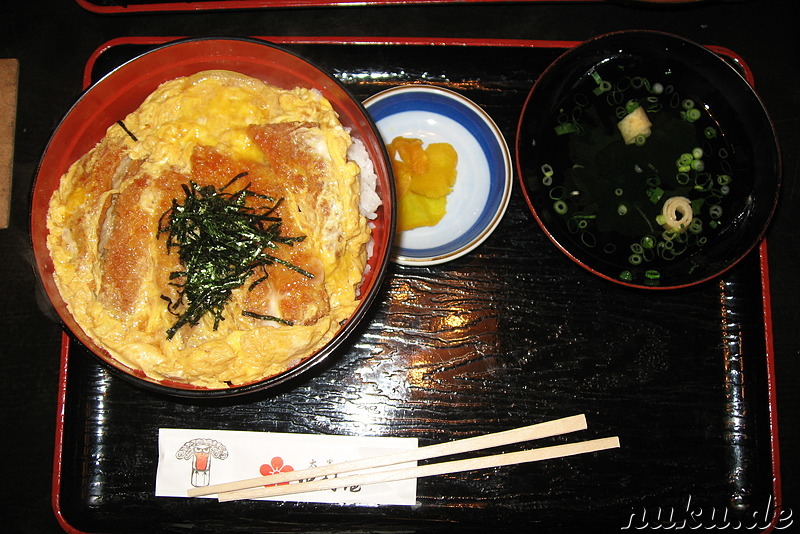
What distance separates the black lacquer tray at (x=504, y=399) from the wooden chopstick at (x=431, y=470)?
0.15 meters

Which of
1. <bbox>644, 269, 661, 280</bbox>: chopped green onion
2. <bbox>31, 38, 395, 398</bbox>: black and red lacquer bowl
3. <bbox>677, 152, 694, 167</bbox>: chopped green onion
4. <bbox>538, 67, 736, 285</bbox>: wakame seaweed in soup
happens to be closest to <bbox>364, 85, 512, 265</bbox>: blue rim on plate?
<bbox>538, 67, 736, 285</bbox>: wakame seaweed in soup

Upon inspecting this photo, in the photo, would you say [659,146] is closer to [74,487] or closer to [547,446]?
[547,446]

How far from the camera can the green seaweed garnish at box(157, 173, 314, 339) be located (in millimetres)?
1970

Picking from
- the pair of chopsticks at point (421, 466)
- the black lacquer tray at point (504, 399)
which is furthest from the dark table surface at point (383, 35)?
the pair of chopsticks at point (421, 466)

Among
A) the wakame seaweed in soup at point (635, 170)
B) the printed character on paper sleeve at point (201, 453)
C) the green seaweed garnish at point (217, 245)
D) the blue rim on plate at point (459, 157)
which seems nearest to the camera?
the green seaweed garnish at point (217, 245)

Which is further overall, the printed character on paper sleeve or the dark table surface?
the dark table surface

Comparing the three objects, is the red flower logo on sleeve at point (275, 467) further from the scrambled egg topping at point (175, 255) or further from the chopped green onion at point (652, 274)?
the chopped green onion at point (652, 274)

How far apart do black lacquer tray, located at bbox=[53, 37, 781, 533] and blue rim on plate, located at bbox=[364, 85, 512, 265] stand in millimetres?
128

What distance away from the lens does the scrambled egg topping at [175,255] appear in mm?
1991

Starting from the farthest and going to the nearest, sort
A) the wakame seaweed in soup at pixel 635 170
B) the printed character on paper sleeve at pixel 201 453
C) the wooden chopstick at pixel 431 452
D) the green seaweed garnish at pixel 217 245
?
the wakame seaweed in soup at pixel 635 170, the printed character on paper sleeve at pixel 201 453, the wooden chopstick at pixel 431 452, the green seaweed garnish at pixel 217 245

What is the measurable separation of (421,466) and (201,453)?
107cm

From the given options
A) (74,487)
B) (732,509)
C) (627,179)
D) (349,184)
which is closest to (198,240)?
(349,184)

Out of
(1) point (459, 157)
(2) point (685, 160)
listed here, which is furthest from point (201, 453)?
(2) point (685, 160)

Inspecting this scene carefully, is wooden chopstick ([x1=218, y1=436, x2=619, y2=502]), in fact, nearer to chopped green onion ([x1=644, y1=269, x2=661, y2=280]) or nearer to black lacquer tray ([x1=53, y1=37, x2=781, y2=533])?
black lacquer tray ([x1=53, y1=37, x2=781, y2=533])
